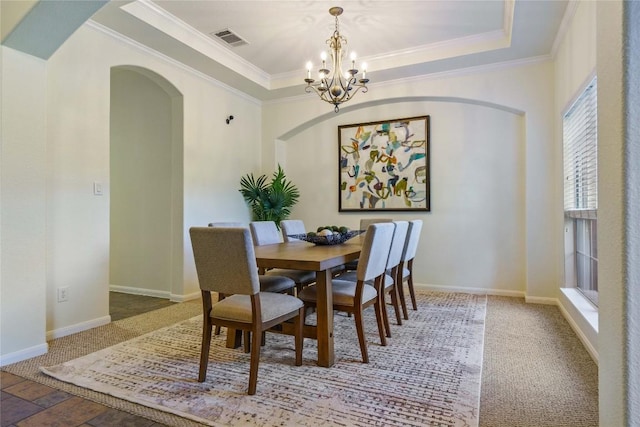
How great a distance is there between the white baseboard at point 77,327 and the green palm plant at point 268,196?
2350mm

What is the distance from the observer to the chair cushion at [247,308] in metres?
2.04

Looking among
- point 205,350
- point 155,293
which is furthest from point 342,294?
point 155,293

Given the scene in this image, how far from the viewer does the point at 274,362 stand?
2402 millimetres

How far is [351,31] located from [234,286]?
2.99m

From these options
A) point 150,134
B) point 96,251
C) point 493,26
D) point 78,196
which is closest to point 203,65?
point 150,134

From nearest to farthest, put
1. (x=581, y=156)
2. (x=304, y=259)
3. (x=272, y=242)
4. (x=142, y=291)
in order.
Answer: (x=304, y=259)
(x=581, y=156)
(x=272, y=242)
(x=142, y=291)

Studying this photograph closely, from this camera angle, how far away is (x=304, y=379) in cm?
215

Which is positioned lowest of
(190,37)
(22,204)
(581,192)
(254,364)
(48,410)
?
(48,410)

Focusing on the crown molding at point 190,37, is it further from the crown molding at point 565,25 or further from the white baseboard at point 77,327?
the crown molding at point 565,25

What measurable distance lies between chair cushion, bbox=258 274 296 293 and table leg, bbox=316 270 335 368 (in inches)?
22.6

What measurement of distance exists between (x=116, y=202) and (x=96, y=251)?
1730 mm

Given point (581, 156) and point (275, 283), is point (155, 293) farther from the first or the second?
point (581, 156)

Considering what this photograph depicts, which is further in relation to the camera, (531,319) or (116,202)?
(116,202)

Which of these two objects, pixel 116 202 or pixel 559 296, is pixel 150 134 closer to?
pixel 116 202
